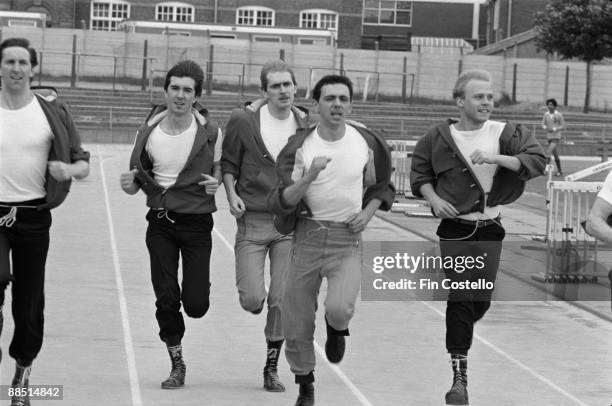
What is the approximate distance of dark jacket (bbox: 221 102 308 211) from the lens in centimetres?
915

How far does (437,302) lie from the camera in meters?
13.4

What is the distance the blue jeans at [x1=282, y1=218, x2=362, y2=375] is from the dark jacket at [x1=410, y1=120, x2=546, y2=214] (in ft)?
2.49

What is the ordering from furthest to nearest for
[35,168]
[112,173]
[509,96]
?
[509,96] < [112,173] < [35,168]

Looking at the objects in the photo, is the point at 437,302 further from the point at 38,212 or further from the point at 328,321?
the point at 38,212

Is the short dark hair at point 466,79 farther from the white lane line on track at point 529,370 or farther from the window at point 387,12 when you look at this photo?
the window at point 387,12

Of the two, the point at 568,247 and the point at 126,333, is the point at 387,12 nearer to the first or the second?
the point at 568,247

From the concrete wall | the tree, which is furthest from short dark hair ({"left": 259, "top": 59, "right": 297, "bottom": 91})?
the concrete wall

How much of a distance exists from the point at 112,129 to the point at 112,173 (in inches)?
657

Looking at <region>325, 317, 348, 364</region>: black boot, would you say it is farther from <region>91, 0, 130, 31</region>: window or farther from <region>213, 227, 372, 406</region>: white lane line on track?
<region>91, 0, 130, 31</region>: window

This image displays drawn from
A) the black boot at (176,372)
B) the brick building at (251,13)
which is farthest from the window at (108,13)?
the black boot at (176,372)

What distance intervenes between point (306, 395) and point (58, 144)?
2.01 meters

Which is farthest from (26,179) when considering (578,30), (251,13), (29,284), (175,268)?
(251,13)

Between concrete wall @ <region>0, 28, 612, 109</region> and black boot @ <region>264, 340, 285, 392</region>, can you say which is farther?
concrete wall @ <region>0, 28, 612, 109</region>

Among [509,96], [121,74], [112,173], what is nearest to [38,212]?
[112,173]
